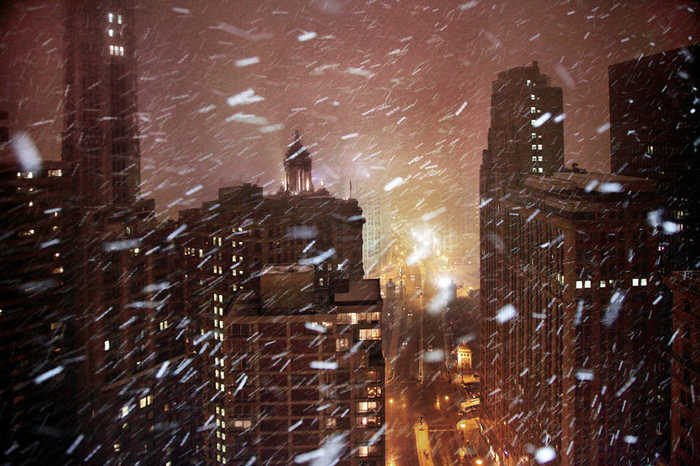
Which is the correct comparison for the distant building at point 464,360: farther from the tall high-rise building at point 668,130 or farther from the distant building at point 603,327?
the tall high-rise building at point 668,130

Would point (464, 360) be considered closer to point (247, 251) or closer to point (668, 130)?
point (247, 251)

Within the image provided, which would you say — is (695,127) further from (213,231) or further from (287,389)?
(213,231)

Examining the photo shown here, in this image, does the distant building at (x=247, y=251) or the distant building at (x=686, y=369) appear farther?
the distant building at (x=247, y=251)

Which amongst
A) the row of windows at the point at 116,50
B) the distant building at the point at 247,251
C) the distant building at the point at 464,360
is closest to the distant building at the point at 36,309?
the distant building at the point at 247,251

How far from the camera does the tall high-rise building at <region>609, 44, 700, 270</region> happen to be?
12.3 meters

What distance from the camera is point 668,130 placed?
43.5 feet

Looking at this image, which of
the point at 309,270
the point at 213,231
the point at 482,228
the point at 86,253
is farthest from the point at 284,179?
the point at 309,270

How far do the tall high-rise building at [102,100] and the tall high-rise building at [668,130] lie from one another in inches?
469

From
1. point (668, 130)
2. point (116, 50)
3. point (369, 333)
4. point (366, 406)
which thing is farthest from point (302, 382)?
point (668, 130)

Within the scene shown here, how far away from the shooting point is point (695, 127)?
12773mm

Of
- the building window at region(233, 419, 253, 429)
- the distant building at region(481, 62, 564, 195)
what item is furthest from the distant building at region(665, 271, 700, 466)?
the distant building at region(481, 62, 564, 195)

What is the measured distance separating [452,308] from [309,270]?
20156mm

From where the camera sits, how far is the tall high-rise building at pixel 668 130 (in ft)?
40.4

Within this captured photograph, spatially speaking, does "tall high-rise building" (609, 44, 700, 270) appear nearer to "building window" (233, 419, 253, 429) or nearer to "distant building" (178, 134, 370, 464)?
"distant building" (178, 134, 370, 464)
